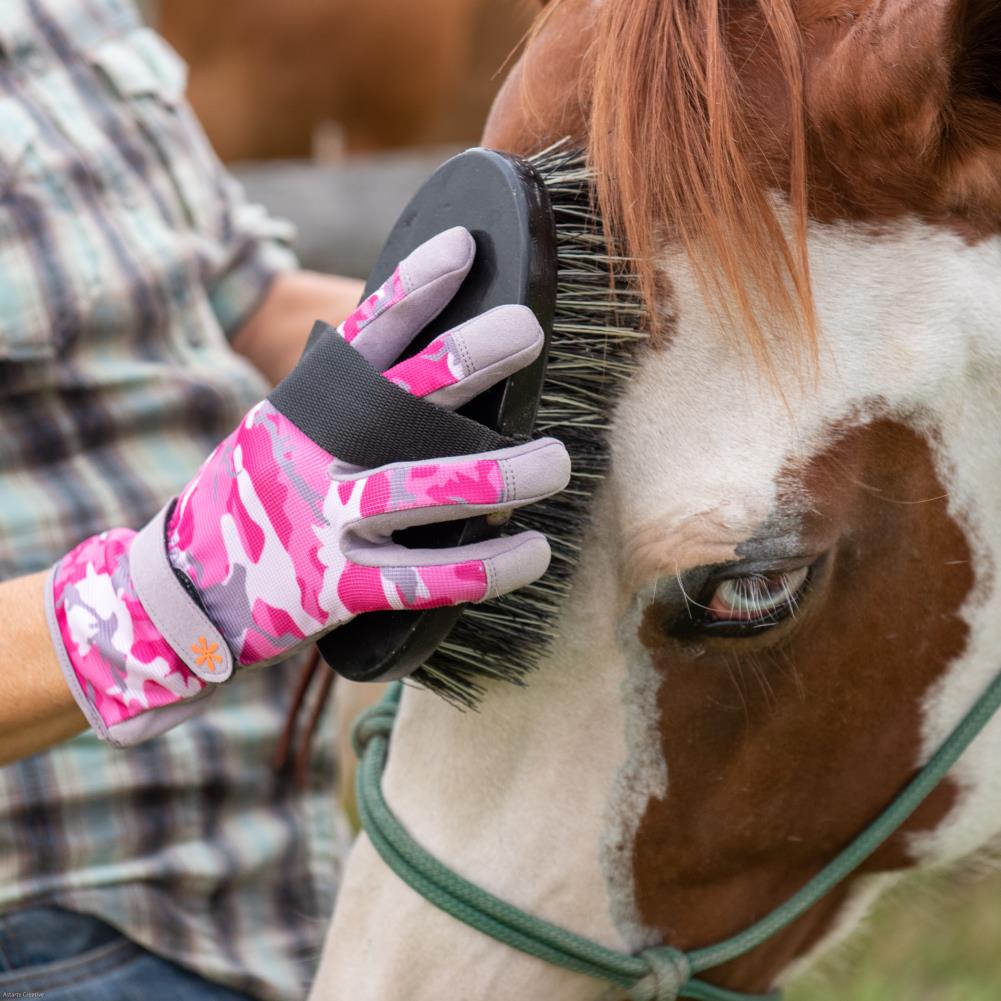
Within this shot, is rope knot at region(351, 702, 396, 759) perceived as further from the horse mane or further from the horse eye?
the horse mane

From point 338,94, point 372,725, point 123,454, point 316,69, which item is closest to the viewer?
point 372,725

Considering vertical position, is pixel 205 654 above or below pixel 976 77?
below

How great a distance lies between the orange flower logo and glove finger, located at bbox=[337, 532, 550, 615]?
0.32ft

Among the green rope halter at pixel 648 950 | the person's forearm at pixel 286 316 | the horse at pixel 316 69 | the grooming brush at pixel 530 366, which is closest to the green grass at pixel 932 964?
the green rope halter at pixel 648 950

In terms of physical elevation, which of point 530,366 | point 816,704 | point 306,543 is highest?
point 530,366

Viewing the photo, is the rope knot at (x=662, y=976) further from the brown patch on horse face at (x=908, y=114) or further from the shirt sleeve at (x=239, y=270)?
the shirt sleeve at (x=239, y=270)

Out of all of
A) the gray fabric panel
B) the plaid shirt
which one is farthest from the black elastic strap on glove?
the plaid shirt

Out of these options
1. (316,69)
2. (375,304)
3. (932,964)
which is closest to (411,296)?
(375,304)

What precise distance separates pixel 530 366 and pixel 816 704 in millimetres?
331

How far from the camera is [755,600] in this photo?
86 cm

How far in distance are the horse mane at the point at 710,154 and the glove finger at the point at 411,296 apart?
0.34 feet

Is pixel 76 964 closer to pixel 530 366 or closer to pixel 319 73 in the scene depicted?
pixel 530 366

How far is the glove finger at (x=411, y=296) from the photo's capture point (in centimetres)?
80

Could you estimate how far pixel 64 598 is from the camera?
35.0 inches
